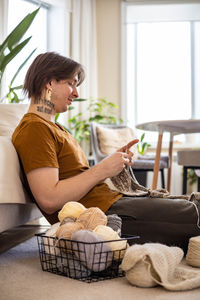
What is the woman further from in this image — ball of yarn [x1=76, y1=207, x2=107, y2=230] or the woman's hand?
ball of yarn [x1=76, y1=207, x2=107, y2=230]

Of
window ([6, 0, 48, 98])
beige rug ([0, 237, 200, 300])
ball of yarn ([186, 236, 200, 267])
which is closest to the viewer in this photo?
beige rug ([0, 237, 200, 300])

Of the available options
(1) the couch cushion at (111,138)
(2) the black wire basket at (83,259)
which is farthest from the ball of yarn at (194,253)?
(1) the couch cushion at (111,138)

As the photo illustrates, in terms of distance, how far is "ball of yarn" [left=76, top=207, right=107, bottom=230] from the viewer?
52.5 inches

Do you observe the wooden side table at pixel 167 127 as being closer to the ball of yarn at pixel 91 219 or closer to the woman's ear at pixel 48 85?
the woman's ear at pixel 48 85

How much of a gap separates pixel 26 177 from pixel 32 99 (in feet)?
1.16

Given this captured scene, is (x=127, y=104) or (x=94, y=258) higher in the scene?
(x=127, y=104)

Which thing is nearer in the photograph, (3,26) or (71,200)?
(71,200)

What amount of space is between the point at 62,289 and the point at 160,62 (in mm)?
4473

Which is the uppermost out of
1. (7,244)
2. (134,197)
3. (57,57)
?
(57,57)

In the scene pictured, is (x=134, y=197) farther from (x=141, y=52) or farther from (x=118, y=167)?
(x=141, y=52)

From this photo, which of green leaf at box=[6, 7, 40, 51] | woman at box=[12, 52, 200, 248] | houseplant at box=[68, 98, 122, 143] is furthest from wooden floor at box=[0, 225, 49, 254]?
houseplant at box=[68, 98, 122, 143]

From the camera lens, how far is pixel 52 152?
1.57 metres

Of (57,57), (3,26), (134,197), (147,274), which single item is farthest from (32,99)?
(3,26)

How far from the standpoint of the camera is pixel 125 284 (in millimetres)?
1220
